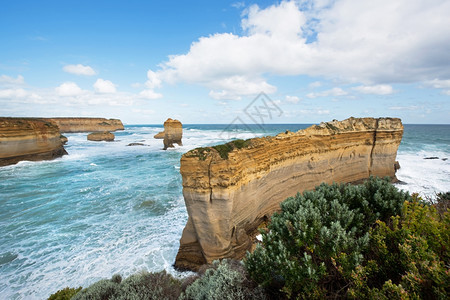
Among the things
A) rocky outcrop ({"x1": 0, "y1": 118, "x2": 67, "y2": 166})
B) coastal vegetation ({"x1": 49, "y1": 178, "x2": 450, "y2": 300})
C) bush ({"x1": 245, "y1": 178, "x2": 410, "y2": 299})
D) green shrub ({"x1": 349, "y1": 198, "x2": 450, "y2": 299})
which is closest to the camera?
green shrub ({"x1": 349, "y1": 198, "x2": 450, "y2": 299})

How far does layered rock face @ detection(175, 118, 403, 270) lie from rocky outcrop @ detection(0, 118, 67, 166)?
3166cm

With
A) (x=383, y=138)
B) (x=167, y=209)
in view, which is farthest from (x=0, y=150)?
(x=383, y=138)

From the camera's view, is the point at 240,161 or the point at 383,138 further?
the point at 383,138

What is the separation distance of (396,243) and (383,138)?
19050mm

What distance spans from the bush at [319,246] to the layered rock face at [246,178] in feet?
13.4

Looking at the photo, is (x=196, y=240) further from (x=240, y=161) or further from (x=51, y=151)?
(x=51, y=151)

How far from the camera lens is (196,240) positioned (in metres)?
9.41

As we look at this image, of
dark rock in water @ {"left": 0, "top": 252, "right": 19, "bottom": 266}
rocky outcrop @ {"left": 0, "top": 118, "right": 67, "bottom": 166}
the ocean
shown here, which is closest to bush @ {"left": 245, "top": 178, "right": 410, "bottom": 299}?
the ocean

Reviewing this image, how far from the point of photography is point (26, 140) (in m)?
28.5

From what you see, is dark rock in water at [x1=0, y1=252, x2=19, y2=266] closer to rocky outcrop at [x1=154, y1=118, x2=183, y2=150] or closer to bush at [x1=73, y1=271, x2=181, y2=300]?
bush at [x1=73, y1=271, x2=181, y2=300]

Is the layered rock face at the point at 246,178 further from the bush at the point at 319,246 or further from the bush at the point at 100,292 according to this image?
the bush at the point at 100,292

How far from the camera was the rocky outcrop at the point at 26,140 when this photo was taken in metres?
26.4

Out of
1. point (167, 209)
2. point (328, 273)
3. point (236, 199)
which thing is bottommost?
point (167, 209)

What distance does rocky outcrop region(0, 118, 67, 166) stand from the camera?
86.6ft
